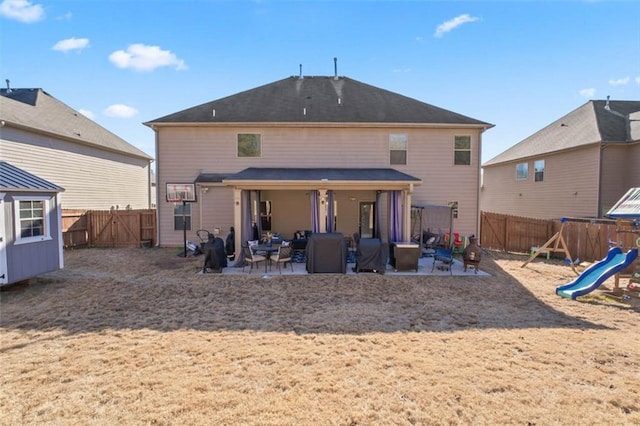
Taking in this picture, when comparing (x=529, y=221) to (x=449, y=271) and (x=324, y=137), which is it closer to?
(x=449, y=271)

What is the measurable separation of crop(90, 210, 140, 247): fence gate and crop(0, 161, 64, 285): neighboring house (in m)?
5.72

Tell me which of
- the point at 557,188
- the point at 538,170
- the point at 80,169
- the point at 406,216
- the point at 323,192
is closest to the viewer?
the point at 323,192

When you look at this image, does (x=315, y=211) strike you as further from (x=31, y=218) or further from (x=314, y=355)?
(x=31, y=218)

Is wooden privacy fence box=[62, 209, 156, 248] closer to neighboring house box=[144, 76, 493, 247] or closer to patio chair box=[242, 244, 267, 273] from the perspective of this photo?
neighboring house box=[144, 76, 493, 247]

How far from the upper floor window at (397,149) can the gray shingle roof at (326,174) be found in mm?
798

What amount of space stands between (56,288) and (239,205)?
5230mm

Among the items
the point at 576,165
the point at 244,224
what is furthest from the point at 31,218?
the point at 576,165

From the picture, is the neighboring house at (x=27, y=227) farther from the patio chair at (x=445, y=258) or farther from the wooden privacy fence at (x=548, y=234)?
the wooden privacy fence at (x=548, y=234)

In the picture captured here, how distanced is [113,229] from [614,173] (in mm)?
23667

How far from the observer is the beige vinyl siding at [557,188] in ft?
48.4

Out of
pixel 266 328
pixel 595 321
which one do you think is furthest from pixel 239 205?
pixel 595 321

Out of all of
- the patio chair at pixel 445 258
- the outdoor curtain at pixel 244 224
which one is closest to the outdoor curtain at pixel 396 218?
the patio chair at pixel 445 258

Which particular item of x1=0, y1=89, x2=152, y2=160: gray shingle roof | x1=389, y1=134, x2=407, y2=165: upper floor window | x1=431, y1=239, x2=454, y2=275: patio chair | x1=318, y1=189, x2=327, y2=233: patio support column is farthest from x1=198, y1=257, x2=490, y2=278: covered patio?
x1=0, y1=89, x2=152, y2=160: gray shingle roof

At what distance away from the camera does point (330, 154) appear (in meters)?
13.7
